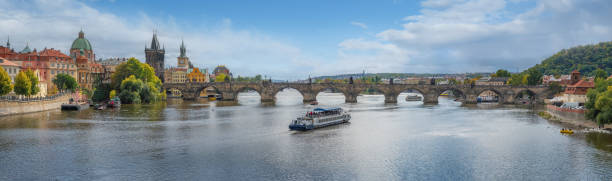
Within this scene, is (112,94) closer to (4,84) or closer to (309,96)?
(4,84)

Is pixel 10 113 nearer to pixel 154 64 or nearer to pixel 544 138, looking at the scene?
pixel 544 138

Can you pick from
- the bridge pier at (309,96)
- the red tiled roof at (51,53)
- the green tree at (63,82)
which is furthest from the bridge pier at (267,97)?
the red tiled roof at (51,53)

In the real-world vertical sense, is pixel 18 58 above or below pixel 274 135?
above

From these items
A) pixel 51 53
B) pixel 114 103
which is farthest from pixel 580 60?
pixel 51 53

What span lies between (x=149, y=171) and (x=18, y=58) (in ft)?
211

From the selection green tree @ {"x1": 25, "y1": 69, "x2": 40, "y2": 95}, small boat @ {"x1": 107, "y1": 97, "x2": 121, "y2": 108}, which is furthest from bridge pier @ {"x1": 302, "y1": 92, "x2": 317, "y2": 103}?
green tree @ {"x1": 25, "y1": 69, "x2": 40, "y2": 95}

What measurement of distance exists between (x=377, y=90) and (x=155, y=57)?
6977 centimetres

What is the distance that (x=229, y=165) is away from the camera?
94.2 feet

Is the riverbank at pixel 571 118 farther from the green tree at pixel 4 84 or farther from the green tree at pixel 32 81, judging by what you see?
the green tree at pixel 32 81

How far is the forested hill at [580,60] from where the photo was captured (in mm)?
155625

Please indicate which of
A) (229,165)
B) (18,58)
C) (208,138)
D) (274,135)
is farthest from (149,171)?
(18,58)

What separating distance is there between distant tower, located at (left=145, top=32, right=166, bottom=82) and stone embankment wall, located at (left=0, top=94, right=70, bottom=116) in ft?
225

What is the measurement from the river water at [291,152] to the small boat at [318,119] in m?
1.07

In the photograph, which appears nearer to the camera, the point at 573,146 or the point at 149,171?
the point at 149,171
